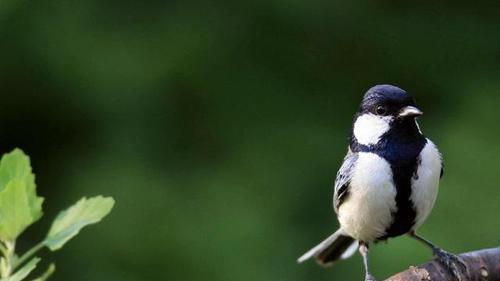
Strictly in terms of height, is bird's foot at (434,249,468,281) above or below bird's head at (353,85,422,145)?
below

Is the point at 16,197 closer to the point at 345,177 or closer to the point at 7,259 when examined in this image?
the point at 7,259

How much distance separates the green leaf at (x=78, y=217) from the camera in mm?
712

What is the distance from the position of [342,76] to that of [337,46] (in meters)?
0.15

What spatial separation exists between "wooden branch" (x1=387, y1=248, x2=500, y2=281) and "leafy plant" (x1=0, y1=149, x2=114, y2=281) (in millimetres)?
564

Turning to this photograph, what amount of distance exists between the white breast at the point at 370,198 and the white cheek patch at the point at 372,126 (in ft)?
0.10

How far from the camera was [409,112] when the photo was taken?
1.71 meters

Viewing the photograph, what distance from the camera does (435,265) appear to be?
1251mm

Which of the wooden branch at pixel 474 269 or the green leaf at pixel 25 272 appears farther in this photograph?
the wooden branch at pixel 474 269

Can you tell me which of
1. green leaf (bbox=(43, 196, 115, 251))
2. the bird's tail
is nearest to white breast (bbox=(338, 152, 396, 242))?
the bird's tail

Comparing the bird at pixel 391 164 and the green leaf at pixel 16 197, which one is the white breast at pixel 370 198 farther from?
the green leaf at pixel 16 197

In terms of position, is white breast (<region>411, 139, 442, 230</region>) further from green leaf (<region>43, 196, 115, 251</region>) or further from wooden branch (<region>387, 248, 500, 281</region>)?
green leaf (<region>43, 196, 115, 251</region>)

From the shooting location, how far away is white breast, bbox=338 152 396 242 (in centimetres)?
175

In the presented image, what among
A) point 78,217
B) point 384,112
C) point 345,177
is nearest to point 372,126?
point 384,112

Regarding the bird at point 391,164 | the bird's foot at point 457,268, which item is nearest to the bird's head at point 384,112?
the bird at point 391,164
